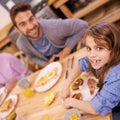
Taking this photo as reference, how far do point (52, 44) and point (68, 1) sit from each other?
3.93ft

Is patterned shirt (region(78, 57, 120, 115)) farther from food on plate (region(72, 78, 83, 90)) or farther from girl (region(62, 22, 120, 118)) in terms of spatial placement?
food on plate (region(72, 78, 83, 90))

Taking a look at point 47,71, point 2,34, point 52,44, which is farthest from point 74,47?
point 2,34

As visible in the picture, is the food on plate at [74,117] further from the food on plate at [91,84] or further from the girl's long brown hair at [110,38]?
the girl's long brown hair at [110,38]

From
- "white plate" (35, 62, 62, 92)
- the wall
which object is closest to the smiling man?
"white plate" (35, 62, 62, 92)

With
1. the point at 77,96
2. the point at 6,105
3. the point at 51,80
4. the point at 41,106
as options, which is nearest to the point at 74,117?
the point at 77,96

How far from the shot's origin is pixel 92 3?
326 cm

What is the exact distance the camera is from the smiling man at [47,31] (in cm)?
228

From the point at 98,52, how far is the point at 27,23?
118 centimetres

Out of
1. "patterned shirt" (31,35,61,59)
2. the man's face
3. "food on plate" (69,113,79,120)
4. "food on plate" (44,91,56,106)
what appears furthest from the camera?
"patterned shirt" (31,35,61,59)

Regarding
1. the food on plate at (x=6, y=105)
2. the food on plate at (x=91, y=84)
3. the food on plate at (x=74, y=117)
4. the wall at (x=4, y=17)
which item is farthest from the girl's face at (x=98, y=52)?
the wall at (x=4, y=17)

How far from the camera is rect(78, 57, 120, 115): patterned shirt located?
1173mm

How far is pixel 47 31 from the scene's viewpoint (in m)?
2.35

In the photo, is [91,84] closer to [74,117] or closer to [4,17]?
[74,117]

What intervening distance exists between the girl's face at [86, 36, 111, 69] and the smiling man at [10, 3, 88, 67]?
0.87 metres
